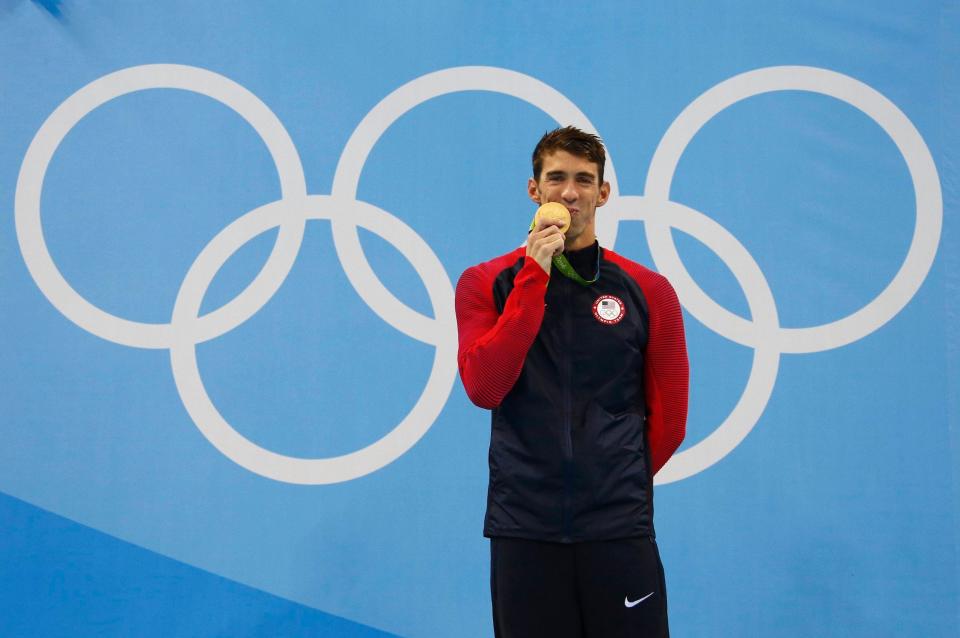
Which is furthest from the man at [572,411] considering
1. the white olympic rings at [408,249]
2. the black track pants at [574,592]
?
the white olympic rings at [408,249]

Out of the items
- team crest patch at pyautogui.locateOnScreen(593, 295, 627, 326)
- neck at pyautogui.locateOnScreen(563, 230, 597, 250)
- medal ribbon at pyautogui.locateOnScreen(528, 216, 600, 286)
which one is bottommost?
team crest patch at pyautogui.locateOnScreen(593, 295, 627, 326)

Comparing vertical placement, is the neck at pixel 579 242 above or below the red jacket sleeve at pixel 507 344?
above

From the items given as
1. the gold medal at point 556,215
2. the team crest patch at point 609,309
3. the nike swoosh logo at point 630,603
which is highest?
the gold medal at point 556,215

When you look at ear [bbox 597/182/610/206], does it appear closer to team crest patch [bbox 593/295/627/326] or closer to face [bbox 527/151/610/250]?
face [bbox 527/151/610/250]

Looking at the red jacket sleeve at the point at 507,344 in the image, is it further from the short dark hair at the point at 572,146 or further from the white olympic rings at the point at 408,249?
the white olympic rings at the point at 408,249

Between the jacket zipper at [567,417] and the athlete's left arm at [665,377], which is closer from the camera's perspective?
the jacket zipper at [567,417]

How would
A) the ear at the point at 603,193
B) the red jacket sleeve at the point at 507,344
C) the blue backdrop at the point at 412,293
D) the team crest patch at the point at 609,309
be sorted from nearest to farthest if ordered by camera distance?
the red jacket sleeve at the point at 507,344, the team crest patch at the point at 609,309, the ear at the point at 603,193, the blue backdrop at the point at 412,293

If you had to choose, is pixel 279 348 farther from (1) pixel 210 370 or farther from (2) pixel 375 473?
(2) pixel 375 473

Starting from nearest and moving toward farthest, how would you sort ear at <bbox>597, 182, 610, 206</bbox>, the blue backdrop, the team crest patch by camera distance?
the team crest patch → ear at <bbox>597, 182, 610, 206</bbox> → the blue backdrop

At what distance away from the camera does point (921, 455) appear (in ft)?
11.4

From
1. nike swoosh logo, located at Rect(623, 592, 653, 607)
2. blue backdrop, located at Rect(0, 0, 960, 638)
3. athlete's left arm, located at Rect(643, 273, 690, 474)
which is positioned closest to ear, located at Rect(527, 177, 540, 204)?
athlete's left arm, located at Rect(643, 273, 690, 474)

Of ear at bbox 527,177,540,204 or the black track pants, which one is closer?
the black track pants

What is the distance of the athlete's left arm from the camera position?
7.83ft

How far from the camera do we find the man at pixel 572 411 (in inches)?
85.7
